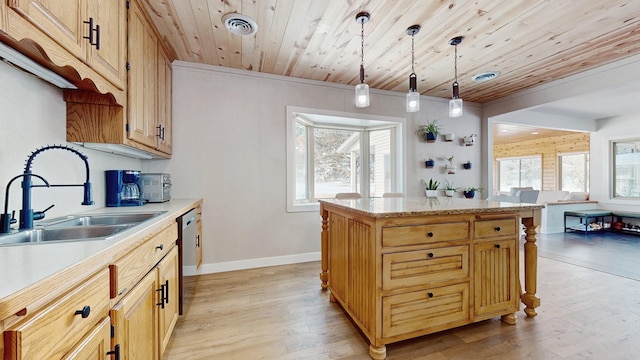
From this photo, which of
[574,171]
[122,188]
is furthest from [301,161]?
[574,171]

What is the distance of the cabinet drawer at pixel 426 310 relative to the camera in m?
1.61

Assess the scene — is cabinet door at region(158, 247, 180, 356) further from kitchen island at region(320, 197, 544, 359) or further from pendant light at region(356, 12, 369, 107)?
pendant light at region(356, 12, 369, 107)

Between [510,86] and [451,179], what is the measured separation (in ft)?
5.24

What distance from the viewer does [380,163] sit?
4.42 metres

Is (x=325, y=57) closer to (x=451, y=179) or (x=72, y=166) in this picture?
(x=72, y=166)

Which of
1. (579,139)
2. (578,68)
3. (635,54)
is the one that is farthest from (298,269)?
(579,139)

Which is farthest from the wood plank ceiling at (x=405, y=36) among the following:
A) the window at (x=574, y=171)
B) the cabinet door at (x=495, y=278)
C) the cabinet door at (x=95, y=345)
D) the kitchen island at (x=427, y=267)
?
the window at (x=574, y=171)

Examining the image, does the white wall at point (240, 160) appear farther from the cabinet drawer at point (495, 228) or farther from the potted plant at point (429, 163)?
the cabinet drawer at point (495, 228)

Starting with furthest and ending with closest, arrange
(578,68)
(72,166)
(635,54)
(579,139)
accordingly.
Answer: (579,139), (578,68), (635,54), (72,166)

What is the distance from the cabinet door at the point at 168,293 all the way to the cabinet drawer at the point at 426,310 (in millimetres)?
1300

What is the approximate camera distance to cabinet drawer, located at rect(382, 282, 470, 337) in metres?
1.61

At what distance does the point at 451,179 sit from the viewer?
4398mm

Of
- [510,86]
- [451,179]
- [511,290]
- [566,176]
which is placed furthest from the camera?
[566,176]

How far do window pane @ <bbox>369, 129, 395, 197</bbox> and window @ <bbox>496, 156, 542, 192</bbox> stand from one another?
679 cm
